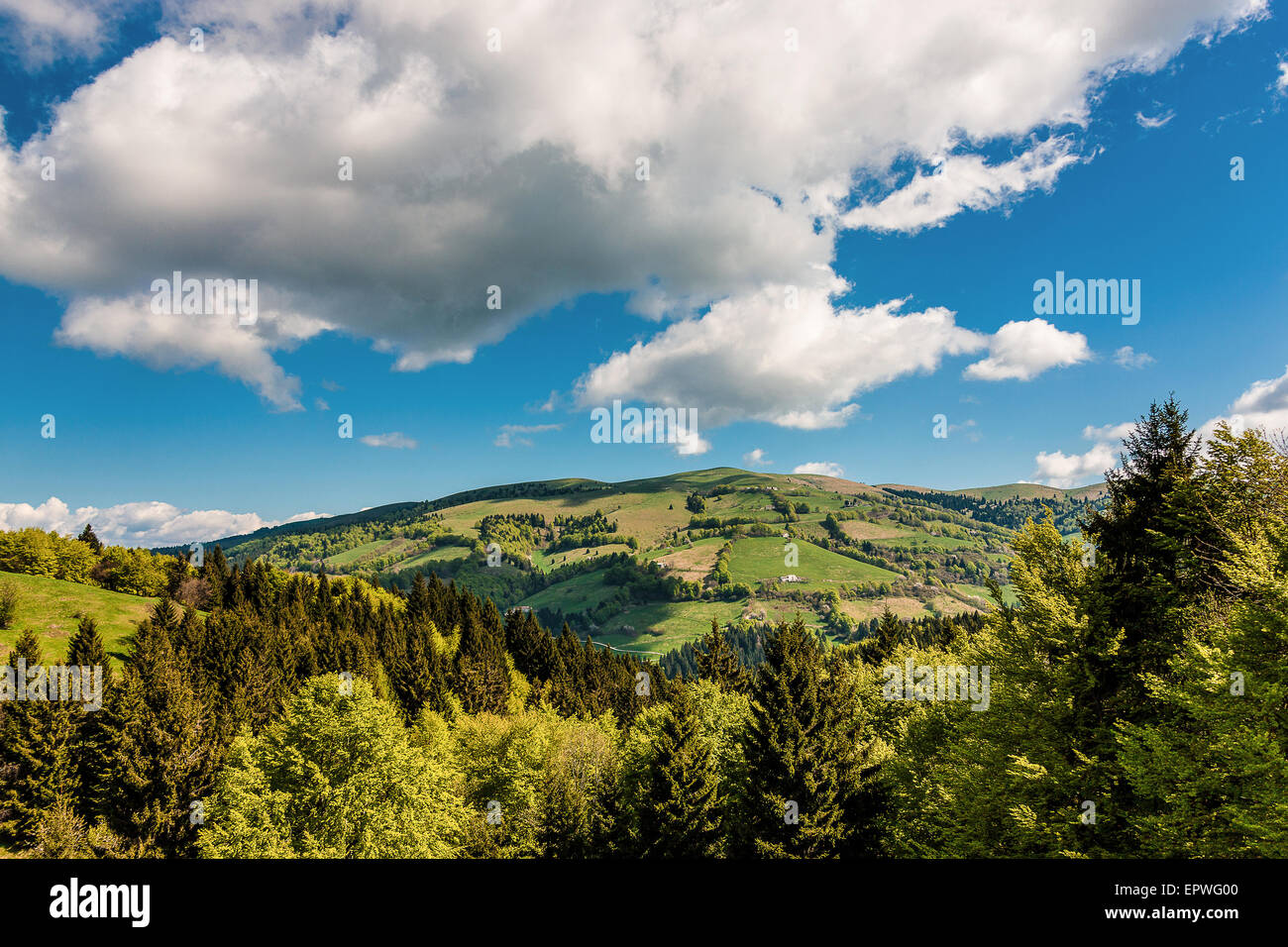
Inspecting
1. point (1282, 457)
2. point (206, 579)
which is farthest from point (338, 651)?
point (1282, 457)

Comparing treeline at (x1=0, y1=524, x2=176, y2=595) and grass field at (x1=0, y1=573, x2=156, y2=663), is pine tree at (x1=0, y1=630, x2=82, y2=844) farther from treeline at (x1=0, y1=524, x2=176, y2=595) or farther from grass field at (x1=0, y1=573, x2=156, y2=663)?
treeline at (x1=0, y1=524, x2=176, y2=595)

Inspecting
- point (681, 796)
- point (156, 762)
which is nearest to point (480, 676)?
point (156, 762)

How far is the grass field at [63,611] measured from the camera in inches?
2532

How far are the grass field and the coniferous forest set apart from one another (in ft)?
14.2

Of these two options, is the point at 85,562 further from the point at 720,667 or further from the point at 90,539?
the point at 720,667

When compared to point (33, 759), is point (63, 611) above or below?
above

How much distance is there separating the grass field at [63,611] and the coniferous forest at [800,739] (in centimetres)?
431

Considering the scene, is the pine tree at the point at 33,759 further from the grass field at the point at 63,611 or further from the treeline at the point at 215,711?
the grass field at the point at 63,611

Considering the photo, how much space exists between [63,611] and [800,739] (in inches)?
3498

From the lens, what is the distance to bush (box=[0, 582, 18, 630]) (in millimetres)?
64500

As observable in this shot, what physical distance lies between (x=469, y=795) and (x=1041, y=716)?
41.7 meters

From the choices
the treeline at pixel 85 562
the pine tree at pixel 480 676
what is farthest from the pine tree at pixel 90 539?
the pine tree at pixel 480 676

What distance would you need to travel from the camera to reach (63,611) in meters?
71.5
